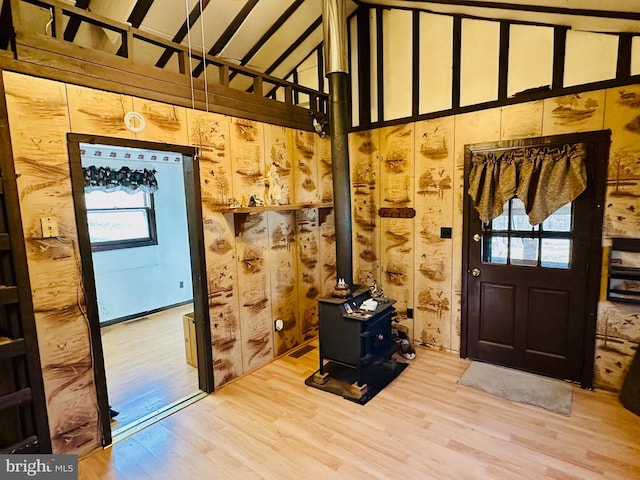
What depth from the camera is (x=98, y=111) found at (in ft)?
7.06

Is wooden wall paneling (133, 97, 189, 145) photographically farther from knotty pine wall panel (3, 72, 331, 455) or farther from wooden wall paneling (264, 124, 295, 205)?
wooden wall paneling (264, 124, 295, 205)

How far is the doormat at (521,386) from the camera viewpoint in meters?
2.62

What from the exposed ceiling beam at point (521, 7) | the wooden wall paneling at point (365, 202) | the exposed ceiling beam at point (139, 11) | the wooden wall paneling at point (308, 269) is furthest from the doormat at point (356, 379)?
the exposed ceiling beam at point (139, 11)

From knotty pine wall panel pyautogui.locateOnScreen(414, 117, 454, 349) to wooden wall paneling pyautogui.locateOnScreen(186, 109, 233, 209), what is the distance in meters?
1.92

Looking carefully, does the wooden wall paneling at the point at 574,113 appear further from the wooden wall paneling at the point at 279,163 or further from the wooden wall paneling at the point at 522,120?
the wooden wall paneling at the point at 279,163

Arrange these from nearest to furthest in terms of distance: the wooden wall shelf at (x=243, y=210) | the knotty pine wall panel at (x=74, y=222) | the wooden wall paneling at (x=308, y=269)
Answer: the knotty pine wall panel at (x=74, y=222) < the wooden wall shelf at (x=243, y=210) < the wooden wall paneling at (x=308, y=269)

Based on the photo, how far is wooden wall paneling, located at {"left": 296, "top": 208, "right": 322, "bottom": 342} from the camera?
3.73 m

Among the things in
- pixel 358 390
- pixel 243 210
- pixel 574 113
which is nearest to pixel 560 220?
pixel 574 113

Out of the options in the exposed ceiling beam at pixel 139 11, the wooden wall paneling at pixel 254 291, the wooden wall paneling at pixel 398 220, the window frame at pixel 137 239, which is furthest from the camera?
the window frame at pixel 137 239

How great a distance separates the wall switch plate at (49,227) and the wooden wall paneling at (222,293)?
99 centimetres

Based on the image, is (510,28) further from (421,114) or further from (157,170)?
(157,170)

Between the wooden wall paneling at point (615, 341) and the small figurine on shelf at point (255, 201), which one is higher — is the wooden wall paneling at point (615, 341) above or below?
below

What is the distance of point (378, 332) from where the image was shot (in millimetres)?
2980

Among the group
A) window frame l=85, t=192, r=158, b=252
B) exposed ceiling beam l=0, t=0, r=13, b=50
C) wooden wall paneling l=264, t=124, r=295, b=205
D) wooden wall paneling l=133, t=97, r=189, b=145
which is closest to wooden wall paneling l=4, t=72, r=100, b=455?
exposed ceiling beam l=0, t=0, r=13, b=50
